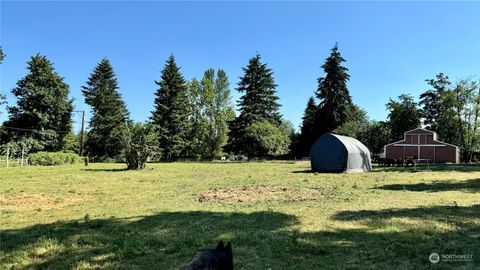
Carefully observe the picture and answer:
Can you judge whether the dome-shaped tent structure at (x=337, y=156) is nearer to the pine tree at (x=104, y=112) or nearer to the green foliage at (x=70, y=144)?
the pine tree at (x=104, y=112)

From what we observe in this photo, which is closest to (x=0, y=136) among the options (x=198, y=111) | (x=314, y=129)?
(x=198, y=111)

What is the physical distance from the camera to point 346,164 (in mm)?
26984

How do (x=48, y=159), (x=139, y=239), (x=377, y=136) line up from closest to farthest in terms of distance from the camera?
(x=139, y=239) → (x=48, y=159) → (x=377, y=136)

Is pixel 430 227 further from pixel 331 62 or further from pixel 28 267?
pixel 331 62

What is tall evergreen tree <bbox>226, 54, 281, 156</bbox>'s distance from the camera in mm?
56906

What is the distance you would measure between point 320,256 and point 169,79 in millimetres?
54989

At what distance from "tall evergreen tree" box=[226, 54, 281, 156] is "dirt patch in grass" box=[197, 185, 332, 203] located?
40211 mm

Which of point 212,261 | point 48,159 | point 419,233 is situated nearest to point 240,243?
point 419,233

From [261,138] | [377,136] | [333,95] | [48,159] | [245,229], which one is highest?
[333,95]

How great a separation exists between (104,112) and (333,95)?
34228mm

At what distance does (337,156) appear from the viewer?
89.4 feet
